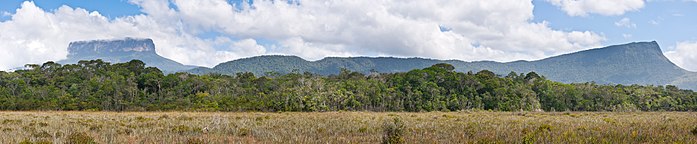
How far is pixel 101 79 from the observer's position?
60.4m

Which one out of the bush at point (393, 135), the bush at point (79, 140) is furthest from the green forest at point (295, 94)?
the bush at point (393, 135)

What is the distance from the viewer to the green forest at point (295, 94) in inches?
1997

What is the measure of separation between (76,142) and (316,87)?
4605 centimetres

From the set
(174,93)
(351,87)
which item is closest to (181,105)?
(174,93)

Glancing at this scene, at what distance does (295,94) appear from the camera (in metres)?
51.7

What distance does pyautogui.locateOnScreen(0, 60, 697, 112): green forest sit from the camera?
50713 mm

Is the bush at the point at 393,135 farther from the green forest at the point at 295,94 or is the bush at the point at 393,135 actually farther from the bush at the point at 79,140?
the green forest at the point at 295,94

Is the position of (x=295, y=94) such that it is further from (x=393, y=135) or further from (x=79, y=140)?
(x=393, y=135)

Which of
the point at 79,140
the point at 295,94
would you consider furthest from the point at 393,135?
the point at 295,94

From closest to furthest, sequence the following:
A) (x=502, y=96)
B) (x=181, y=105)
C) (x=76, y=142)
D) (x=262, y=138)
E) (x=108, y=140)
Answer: (x=76, y=142) → (x=108, y=140) → (x=262, y=138) → (x=181, y=105) → (x=502, y=96)

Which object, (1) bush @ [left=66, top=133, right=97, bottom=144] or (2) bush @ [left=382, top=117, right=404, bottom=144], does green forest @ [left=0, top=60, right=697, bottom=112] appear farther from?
(2) bush @ [left=382, top=117, right=404, bottom=144]

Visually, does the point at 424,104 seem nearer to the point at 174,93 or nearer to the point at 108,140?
the point at 174,93

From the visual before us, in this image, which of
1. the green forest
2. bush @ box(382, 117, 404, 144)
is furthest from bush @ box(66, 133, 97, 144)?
the green forest

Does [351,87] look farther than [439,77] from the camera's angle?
No
